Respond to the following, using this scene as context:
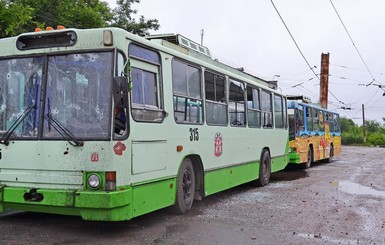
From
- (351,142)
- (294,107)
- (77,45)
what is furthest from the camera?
(351,142)

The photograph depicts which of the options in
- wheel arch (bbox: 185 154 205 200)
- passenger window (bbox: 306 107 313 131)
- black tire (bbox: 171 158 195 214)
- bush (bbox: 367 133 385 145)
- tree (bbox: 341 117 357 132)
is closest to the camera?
black tire (bbox: 171 158 195 214)

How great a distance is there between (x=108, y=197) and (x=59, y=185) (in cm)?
76

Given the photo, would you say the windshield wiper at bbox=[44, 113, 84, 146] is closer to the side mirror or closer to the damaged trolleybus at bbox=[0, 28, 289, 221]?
the damaged trolleybus at bbox=[0, 28, 289, 221]

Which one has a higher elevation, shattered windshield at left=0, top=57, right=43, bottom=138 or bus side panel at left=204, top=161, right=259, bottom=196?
shattered windshield at left=0, top=57, right=43, bottom=138

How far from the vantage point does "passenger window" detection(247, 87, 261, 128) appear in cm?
1088

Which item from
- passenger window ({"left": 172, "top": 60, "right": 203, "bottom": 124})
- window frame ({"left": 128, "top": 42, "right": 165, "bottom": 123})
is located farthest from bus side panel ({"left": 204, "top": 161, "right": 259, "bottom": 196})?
window frame ({"left": 128, "top": 42, "right": 165, "bottom": 123})

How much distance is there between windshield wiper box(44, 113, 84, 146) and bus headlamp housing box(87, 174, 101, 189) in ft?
1.46

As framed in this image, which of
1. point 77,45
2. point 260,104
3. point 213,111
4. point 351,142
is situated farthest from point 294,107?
point 351,142

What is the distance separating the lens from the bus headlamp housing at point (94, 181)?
556 centimetres

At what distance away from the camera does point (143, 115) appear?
6.21m

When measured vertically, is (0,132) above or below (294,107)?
below

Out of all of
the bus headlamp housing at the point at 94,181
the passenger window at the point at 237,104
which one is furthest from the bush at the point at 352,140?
the bus headlamp housing at the point at 94,181

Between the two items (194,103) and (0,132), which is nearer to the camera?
(0,132)

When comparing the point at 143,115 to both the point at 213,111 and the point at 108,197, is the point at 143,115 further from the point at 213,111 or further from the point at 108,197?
the point at 213,111
